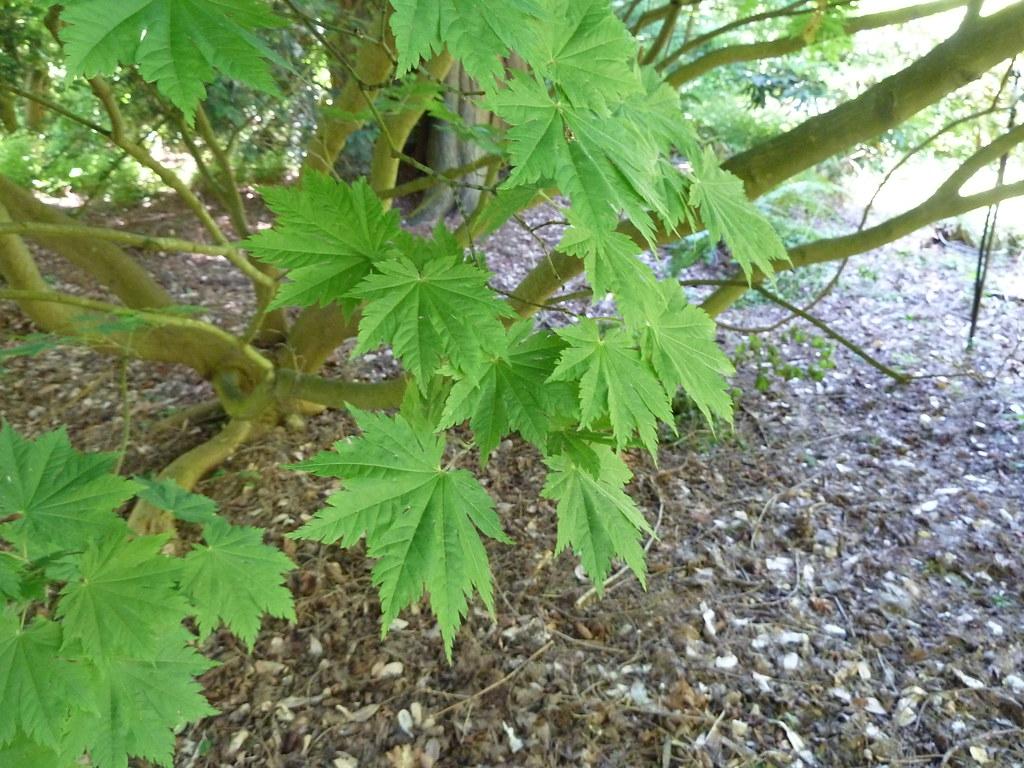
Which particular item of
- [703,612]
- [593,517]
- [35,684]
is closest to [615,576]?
[703,612]

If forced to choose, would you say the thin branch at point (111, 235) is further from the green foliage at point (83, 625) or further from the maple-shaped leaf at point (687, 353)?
the maple-shaped leaf at point (687, 353)

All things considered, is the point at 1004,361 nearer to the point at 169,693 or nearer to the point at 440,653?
the point at 440,653

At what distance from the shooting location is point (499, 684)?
2145 mm

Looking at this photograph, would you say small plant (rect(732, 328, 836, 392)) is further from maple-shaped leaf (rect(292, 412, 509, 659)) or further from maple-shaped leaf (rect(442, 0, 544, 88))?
maple-shaped leaf (rect(442, 0, 544, 88))

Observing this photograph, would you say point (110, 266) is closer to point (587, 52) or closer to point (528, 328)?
point (528, 328)

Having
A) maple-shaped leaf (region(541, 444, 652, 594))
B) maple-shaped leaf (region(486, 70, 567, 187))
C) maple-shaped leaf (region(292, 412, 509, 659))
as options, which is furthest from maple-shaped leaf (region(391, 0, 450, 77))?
maple-shaped leaf (region(541, 444, 652, 594))

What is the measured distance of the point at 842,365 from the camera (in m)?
3.83

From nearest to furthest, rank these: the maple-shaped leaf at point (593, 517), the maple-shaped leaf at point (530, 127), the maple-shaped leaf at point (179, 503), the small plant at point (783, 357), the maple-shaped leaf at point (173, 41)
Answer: the maple-shaped leaf at point (173, 41), the maple-shaped leaf at point (530, 127), the maple-shaped leaf at point (593, 517), the maple-shaped leaf at point (179, 503), the small plant at point (783, 357)

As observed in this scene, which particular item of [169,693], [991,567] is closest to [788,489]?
[991,567]

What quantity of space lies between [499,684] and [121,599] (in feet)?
4.16

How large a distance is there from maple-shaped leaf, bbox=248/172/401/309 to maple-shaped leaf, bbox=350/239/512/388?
3.1 inches

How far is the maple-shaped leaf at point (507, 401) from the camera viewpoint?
1.03 meters

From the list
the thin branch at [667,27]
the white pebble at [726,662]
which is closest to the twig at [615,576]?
the white pebble at [726,662]

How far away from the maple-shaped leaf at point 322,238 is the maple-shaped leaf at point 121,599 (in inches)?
21.7
